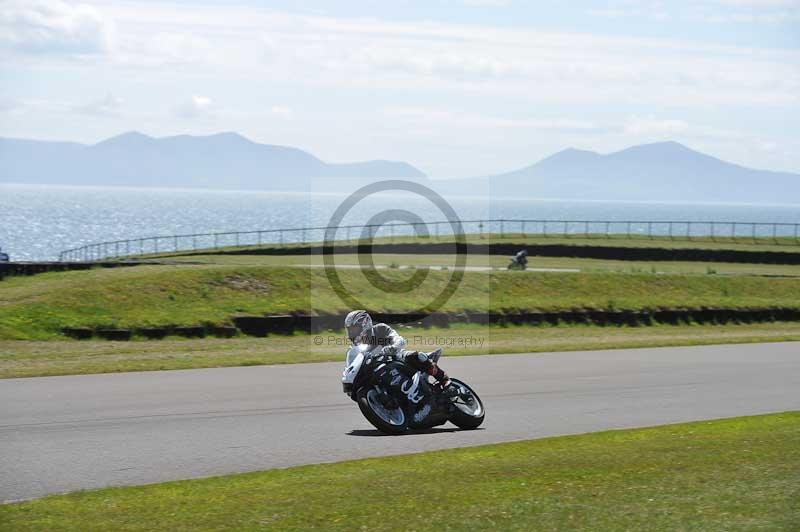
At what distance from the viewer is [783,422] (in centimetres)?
1515

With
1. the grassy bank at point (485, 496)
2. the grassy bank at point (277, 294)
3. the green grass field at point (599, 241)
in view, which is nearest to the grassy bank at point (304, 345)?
the grassy bank at point (277, 294)

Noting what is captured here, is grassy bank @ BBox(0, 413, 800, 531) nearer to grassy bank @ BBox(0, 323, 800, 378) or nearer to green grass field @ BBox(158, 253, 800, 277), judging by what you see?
grassy bank @ BBox(0, 323, 800, 378)

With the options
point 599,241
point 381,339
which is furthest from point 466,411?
point 599,241

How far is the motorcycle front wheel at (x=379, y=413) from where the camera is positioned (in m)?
13.5

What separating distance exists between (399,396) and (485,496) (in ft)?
12.9

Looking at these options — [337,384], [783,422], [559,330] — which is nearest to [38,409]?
[337,384]

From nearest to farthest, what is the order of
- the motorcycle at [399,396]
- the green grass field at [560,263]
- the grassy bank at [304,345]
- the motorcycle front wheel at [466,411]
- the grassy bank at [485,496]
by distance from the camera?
the grassy bank at [485,496]
the motorcycle at [399,396]
the motorcycle front wheel at [466,411]
the grassy bank at [304,345]
the green grass field at [560,263]

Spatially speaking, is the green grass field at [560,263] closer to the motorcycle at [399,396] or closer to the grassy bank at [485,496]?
the motorcycle at [399,396]

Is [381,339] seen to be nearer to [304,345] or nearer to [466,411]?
[466,411]

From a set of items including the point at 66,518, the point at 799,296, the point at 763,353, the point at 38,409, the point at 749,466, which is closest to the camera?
the point at 66,518

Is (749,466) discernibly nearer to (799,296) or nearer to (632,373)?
(632,373)

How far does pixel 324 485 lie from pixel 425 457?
1954 millimetres

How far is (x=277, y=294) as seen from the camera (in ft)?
99.5

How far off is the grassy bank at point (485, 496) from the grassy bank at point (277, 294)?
52.0 ft
